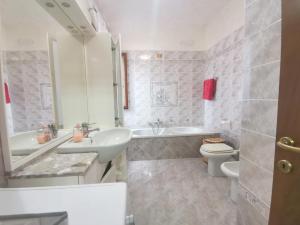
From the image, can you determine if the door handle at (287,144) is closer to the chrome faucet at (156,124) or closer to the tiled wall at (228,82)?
the tiled wall at (228,82)

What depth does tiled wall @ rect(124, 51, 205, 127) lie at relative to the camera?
3869 mm

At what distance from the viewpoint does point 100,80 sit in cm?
227

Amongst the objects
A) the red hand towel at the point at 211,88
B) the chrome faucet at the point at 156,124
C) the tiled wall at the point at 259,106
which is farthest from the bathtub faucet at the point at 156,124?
the tiled wall at the point at 259,106

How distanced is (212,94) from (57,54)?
289 centimetres

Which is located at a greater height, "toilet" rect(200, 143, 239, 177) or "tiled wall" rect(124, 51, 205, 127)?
"tiled wall" rect(124, 51, 205, 127)

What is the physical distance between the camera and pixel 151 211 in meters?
1.81

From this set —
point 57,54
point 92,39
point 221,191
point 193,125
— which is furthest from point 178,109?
point 57,54

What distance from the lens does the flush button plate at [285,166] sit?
678 mm

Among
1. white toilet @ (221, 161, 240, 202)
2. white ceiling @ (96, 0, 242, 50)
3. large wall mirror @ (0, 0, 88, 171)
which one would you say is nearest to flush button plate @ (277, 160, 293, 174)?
white toilet @ (221, 161, 240, 202)

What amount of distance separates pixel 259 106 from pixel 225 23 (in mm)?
2614

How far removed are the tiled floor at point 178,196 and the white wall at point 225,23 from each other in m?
2.46

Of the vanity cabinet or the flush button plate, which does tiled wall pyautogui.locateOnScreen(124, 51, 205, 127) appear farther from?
the flush button plate

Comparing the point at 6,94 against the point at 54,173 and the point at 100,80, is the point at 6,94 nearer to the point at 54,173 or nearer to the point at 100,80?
the point at 54,173

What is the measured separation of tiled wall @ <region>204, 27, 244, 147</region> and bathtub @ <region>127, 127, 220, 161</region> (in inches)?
16.4
